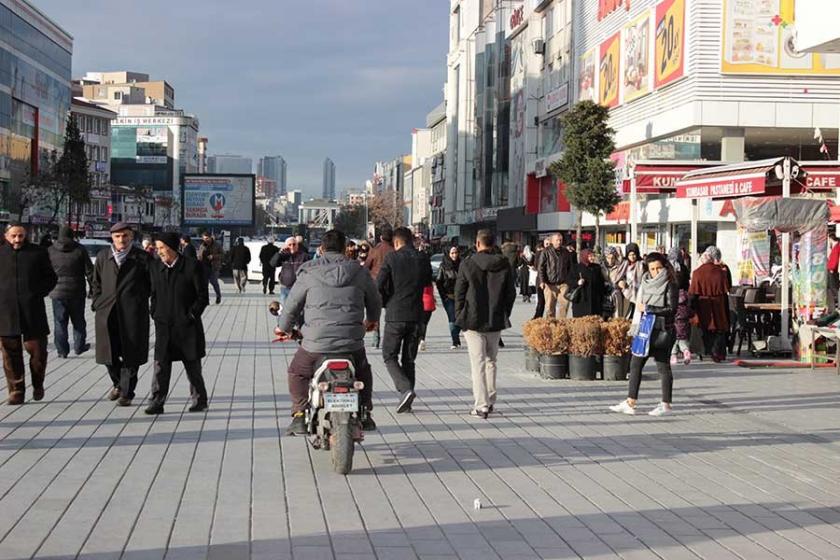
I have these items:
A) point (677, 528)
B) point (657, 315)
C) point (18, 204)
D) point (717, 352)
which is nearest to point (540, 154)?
point (18, 204)

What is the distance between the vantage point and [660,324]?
1120 centimetres

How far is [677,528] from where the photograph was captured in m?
6.68

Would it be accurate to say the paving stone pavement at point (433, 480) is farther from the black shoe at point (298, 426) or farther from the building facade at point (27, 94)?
the building facade at point (27, 94)

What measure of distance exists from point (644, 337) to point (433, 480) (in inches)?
155

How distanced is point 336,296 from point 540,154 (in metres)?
56.2

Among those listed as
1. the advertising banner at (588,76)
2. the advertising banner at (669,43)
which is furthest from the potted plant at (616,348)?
the advertising banner at (588,76)

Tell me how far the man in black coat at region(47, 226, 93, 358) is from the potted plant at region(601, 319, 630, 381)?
267 inches

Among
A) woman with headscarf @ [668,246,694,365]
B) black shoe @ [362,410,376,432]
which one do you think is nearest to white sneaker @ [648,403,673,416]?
black shoe @ [362,410,376,432]

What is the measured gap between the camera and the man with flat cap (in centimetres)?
1104

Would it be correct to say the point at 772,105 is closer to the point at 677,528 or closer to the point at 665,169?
the point at 665,169

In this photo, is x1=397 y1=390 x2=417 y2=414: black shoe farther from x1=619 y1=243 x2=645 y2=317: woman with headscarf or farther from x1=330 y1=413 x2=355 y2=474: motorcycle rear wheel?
x1=619 y1=243 x2=645 y2=317: woman with headscarf

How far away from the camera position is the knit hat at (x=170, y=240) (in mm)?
10594

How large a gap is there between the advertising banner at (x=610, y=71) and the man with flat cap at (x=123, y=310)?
128 feet

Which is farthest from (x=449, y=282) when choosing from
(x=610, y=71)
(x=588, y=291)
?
(x=610, y=71)
